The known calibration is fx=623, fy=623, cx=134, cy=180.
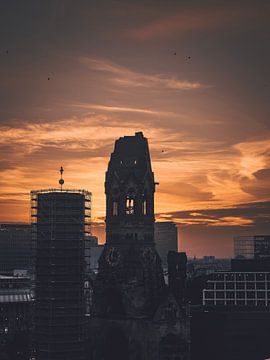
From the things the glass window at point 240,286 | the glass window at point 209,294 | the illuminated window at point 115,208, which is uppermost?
the illuminated window at point 115,208

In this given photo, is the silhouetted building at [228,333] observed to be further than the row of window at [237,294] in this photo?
No

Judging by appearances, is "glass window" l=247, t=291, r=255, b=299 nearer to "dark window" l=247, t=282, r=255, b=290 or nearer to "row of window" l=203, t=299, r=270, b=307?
"dark window" l=247, t=282, r=255, b=290

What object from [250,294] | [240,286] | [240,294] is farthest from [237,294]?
[250,294]

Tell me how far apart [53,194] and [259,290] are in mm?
85359

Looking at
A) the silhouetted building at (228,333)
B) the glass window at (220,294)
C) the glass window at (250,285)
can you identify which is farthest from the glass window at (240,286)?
the silhouetted building at (228,333)

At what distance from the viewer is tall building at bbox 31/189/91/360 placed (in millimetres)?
93312

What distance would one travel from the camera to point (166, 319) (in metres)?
81.9

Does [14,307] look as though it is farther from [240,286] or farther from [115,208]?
[240,286]

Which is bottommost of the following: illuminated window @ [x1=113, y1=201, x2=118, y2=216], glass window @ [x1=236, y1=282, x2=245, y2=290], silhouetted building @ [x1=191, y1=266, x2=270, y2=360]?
silhouetted building @ [x1=191, y1=266, x2=270, y2=360]

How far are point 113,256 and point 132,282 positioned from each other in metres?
5.40

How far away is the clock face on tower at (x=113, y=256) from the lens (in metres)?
88.6

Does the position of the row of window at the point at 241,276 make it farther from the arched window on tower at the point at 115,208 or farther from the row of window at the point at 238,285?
the arched window on tower at the point at 115,208

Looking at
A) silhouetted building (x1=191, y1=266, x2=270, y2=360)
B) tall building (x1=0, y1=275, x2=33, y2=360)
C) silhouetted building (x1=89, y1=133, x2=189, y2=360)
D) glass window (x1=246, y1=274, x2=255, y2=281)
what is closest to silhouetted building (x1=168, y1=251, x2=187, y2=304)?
silhouetted building (x1=89, y1=133, x2=189, y2=360)

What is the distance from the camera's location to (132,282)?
85.5 meters
